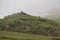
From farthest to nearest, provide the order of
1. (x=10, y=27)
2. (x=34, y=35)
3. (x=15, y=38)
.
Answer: (x=10, y=27), (x=34, y=35), (x=15, y=38)

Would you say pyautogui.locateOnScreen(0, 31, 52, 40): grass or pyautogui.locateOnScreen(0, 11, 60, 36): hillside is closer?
pyautogui.locateOnScreen(0, 31, 52, 40): grass

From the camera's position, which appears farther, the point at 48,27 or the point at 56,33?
the point at 48,27

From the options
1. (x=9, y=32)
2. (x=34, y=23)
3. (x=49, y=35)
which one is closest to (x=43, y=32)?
(x=49, y=35)

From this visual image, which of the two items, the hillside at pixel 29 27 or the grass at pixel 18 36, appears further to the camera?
the hillside at pixel 29 27

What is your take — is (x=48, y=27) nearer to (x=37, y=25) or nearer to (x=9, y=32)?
(x=37, y=25)

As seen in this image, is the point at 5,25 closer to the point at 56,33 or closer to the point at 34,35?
the point at 34,35

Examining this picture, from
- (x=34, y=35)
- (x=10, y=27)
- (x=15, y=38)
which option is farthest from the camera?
(x=10, y=27)

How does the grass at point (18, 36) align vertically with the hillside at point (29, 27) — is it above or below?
below

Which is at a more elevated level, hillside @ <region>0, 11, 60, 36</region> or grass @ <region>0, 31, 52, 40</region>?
hillside @ <region>0, 11, 60, 36</region>

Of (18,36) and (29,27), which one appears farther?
(29,27)

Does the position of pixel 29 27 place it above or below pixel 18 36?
above

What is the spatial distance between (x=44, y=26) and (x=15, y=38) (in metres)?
7.44

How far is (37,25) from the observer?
35906 mm

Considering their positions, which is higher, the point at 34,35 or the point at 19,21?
the point at 19,21
